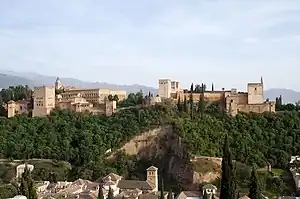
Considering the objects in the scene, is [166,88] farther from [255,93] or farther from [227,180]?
[227,180]

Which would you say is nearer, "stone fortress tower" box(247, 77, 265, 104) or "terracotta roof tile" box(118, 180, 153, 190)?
"terracotta roof tile" box(118, 180, 153, 190)

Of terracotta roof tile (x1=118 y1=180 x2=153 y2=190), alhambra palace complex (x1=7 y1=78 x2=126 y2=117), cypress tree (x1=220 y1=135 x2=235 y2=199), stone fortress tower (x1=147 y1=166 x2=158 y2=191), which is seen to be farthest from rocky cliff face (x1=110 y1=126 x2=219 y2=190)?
cypress tree (x1=220 y1=135 x2=235 y2=199)

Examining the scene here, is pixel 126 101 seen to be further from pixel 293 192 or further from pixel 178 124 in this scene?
pixel 293 192

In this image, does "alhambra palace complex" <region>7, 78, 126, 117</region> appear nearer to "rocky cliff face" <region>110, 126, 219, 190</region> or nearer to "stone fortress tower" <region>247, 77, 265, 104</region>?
"rocky cliff face" <region>110, 126, 219, 190</region>

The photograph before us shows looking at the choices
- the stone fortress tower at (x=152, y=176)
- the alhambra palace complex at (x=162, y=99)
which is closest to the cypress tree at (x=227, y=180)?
the stone fortress tower at (x=152, y=176)

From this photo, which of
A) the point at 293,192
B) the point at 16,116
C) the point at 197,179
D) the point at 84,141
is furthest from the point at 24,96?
the point at 293,192

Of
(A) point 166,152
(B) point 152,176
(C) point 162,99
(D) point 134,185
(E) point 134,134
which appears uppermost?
(C) point 162,99

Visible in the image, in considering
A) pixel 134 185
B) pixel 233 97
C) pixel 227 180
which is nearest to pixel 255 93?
pixel 233 97

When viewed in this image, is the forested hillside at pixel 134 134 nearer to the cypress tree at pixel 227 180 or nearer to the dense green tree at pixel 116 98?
the dense green tree at pixel 116 98
